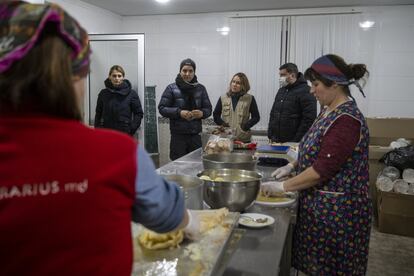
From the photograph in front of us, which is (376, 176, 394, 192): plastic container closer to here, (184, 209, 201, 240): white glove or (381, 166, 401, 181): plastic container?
(381, 166, 401, 181): plastic container

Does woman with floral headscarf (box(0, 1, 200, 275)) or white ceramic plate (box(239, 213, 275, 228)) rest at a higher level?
woman with floral headscarf (box(0, 1, 200, 275))

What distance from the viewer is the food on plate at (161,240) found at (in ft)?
3.52

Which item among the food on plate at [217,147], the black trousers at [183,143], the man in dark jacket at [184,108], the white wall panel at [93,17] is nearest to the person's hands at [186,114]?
the man in dark jacket at [184,108]

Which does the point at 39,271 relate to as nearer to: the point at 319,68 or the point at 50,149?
the point at 50,149

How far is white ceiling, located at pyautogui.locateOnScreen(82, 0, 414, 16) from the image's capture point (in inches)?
179

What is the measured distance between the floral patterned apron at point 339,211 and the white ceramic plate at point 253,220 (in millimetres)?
351

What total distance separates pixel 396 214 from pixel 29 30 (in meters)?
3.61

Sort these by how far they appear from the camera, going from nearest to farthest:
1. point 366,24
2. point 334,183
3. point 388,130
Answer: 1. point 334,183
2. point 388,130
3. point 366,24

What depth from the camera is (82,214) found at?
60 centimetres

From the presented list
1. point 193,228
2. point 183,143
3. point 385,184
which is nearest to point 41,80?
point 193,228

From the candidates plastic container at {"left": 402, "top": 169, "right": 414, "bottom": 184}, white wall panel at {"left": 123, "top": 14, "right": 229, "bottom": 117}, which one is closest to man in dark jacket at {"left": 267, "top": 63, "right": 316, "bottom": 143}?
plastic container at {"left": 402, "top": 169, "right": 414, "bottom": 184}

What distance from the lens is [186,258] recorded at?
3.39 ft

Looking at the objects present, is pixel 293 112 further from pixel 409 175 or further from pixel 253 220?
pixel 253 220

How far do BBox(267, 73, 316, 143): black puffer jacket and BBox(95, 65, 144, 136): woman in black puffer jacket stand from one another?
149 cm
